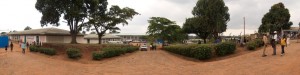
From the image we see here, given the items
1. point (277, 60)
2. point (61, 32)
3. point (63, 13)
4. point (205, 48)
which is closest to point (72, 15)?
point (63, 13)

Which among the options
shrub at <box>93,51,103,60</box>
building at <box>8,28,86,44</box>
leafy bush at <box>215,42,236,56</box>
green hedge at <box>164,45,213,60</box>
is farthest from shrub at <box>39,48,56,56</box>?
leafy bush at <box>215,42,236,56</box>

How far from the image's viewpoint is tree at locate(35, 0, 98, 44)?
4725cm

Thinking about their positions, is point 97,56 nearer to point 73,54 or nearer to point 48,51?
point 73,54

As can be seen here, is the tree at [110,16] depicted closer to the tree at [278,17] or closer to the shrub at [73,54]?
the shrub at [73,54]

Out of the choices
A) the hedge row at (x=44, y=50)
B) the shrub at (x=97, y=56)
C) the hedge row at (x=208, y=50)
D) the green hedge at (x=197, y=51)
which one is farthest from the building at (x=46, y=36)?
the hedge row at (x=208, y=50)

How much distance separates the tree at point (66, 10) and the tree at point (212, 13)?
16.4 meters

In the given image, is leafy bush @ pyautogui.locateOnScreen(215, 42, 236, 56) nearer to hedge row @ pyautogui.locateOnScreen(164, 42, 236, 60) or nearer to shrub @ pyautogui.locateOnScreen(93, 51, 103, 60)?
hedge row @ pyautogui.locateOnScreen(164, 42, 236, 60)

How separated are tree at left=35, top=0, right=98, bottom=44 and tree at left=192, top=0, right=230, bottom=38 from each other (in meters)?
16.4

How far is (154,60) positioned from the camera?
35656 mm

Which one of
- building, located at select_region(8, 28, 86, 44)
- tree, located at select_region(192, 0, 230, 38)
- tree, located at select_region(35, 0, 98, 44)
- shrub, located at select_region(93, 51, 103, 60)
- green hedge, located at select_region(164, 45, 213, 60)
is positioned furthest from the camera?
building, located at select_region(8, 28, 86, 44)

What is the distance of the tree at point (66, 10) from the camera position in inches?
1860

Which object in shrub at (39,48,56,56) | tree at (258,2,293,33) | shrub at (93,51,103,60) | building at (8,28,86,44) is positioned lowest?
shrub at (93,51,103,60)

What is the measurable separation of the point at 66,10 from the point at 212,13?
71.4ft

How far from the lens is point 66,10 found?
47625 mm
